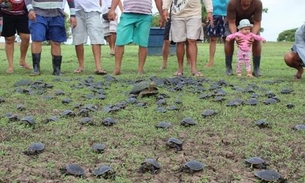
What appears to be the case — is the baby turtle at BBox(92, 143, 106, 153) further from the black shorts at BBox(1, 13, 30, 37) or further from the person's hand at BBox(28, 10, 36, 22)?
the black shorts at BBox(1, 13, 30, 37)

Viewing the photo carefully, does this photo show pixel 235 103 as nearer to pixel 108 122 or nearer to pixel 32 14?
pixel 108 122

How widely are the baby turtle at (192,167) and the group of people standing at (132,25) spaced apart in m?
5.14

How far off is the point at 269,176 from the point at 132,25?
5732 millimetres

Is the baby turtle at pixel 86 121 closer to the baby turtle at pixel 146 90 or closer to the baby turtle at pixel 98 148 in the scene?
the baby turtle at pixel 98 148

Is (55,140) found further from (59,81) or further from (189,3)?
(189,3)

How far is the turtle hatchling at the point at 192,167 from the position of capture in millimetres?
2967

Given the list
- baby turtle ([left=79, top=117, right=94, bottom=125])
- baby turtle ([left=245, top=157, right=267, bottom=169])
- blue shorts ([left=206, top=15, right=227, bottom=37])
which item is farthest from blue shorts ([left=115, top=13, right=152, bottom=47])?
baby turtle ([left=245, top=157, right=267, bottom=169])

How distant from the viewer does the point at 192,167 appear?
9.73 feet

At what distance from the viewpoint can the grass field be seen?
9.86 feet

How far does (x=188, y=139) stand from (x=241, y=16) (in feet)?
16.8

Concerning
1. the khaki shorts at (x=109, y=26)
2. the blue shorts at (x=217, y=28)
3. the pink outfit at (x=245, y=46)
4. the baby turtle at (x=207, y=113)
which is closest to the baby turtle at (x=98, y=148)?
the baby turtle at (x=207, y=113)

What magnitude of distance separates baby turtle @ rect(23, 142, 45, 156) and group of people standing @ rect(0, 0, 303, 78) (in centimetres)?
480

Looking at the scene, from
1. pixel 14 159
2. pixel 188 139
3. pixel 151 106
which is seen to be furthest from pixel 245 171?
→ pixel 151 106

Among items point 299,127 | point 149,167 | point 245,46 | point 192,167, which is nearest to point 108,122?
point 149,167
